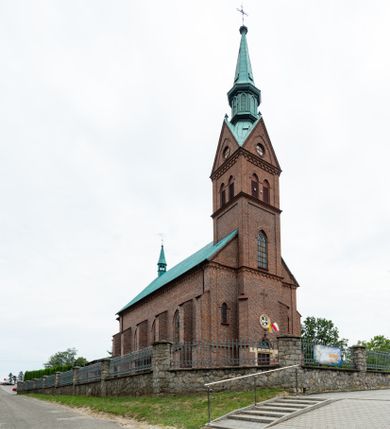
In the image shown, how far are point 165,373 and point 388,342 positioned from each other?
56223mm

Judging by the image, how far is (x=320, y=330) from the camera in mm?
60062

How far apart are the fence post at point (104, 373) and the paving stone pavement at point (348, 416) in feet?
44.7

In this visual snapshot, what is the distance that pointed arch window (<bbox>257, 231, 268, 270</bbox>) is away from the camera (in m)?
28.3

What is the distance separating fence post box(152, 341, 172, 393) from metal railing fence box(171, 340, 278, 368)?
428mm

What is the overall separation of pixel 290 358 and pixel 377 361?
6795 mm

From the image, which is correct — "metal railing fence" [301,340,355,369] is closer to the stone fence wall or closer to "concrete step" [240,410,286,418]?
the stone fence wall

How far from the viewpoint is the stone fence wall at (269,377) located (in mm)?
14984

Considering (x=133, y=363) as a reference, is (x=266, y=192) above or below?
above

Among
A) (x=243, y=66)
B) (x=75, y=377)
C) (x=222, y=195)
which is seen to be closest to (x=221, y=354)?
(x=75, y=377)

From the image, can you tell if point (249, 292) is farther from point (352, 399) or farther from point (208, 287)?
point (352, 399)

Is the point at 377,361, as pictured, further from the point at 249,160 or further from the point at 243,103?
the point at 243,103

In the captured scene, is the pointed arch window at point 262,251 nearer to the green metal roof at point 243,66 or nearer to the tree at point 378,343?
the green metal roof at point 243,66

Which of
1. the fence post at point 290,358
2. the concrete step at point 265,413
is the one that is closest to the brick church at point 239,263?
the fence post at point 290,358

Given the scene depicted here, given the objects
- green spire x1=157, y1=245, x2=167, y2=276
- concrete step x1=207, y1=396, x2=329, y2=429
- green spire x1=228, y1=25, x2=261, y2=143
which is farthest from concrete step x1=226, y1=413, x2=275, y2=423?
green spire x1=157, y1=245, x2=167, y2=276
